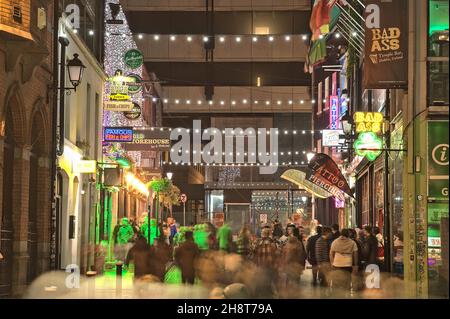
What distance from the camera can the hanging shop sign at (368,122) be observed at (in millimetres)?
26750

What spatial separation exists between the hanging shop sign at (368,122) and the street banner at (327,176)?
11.9 ft

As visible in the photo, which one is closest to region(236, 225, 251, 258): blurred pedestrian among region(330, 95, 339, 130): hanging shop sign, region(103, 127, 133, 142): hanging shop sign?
region(103, 127, 133, 142): hanging shop sign

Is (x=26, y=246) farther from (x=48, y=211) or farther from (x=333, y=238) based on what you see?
(x=333, y=238)

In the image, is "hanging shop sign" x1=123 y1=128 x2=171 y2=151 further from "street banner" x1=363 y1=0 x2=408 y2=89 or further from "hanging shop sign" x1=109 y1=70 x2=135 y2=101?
"street banner" x1=363 y1=0 x2=408 y2=89

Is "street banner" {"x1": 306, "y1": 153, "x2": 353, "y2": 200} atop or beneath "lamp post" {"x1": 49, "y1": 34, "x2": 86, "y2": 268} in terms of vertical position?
beneath

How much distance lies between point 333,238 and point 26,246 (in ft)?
24.7

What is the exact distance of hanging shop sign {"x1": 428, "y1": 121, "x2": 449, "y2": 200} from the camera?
20469 millimetres

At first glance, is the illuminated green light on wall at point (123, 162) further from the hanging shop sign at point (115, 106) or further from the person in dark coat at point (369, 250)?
the person in dark coat at point (369, 250)

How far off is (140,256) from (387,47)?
7779 mm

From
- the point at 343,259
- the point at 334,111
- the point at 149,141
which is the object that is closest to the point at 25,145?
the point at 343,259

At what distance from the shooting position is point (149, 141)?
37.3 m

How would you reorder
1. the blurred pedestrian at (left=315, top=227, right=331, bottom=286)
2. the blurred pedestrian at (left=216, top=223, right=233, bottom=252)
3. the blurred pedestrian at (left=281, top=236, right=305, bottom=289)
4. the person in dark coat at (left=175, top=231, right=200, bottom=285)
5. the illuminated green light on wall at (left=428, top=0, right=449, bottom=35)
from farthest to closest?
the blurred pedestrian at (left=281, top=236, right=305, bottom=289)
the blurred pedestrian at (left=216, top=223, right=233, bottom=252)
the blurred pedestrian at (left=315, top=227, right=331, bottom=286)
the illuminated green light on wall at (left=428, top=0, right=449, bottom=35)
the person in dark coat at (left=175, top=231, right=200, bottom=285)

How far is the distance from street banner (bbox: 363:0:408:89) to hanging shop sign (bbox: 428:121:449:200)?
1.39m
